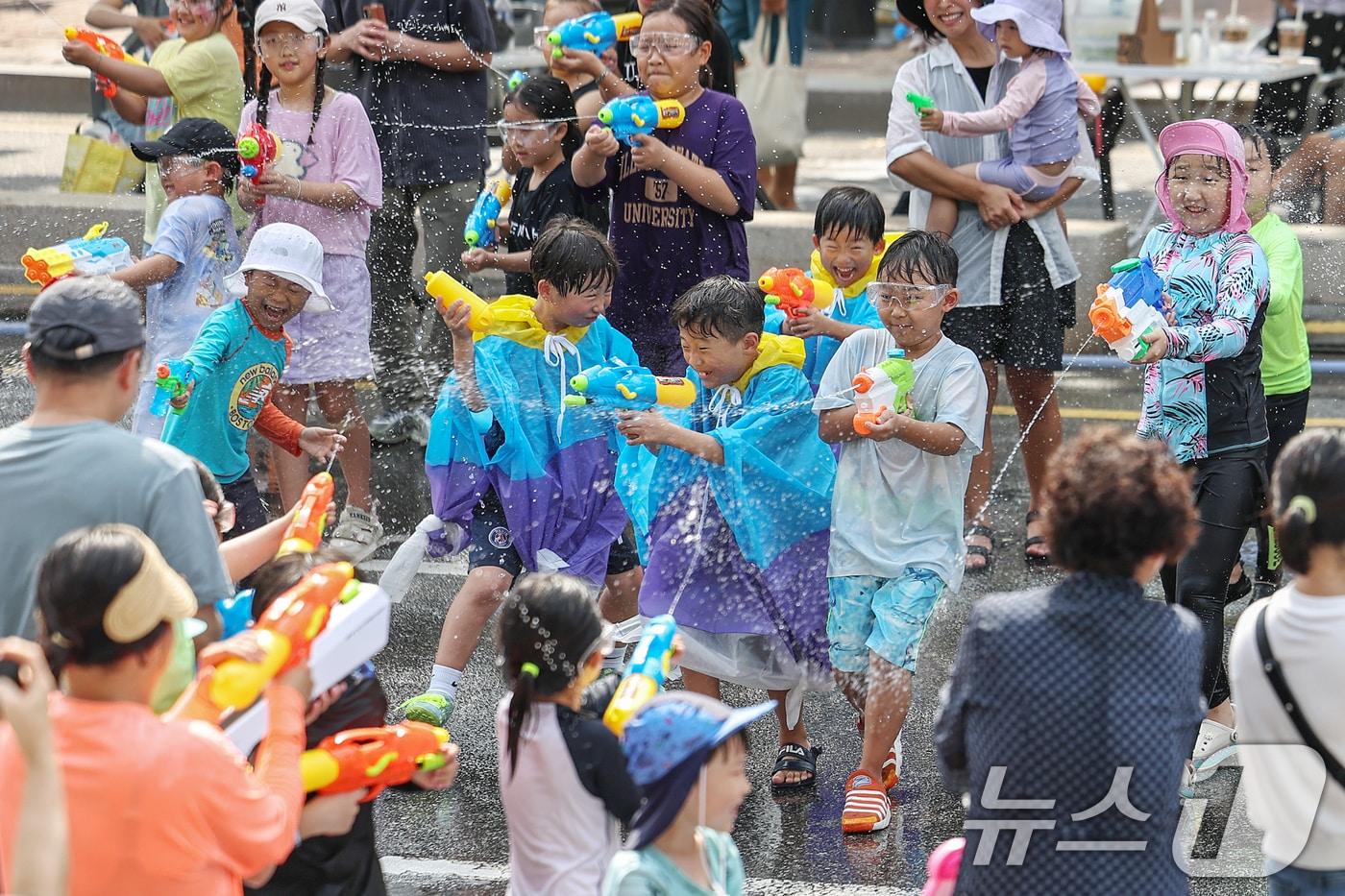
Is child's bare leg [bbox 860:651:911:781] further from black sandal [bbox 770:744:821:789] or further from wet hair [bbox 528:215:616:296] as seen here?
wet hair [bbox 528:215:616:296]

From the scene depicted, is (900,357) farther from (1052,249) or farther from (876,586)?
(1052,249)

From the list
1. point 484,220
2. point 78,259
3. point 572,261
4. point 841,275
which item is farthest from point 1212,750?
point 78,259

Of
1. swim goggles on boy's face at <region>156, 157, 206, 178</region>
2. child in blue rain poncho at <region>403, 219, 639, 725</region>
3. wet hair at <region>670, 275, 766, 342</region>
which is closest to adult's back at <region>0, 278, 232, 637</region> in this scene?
wet hair at <region>670, 275, 766, 342</region>

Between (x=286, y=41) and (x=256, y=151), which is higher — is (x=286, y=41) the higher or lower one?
the higher one

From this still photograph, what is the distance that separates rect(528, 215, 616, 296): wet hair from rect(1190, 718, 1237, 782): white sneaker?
222cm

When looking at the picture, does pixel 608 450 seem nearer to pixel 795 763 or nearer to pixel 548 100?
pixel 795 763

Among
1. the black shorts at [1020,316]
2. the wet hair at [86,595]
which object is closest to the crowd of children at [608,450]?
the wet hair at [86,595]

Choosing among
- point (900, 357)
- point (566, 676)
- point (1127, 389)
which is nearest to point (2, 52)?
point (1127, 389)

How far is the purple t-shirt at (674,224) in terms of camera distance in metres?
6.46

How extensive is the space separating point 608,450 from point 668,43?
5.46ft

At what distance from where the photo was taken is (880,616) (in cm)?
491

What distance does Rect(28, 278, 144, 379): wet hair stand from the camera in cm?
338

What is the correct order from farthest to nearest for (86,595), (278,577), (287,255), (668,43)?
(668,43) → (287,255) → (278,577) → (86,595)

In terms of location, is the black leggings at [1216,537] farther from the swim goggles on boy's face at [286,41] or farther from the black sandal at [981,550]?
the swim goggles on boy's face at [286,41]
